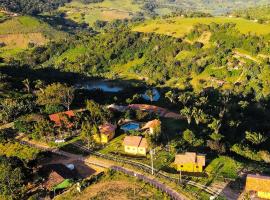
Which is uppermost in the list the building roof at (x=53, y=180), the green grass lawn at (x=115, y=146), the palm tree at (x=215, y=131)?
the palm tree at (x=215, y=131)

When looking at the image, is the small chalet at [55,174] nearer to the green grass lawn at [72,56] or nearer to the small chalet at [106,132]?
the small chalet at [106,132]

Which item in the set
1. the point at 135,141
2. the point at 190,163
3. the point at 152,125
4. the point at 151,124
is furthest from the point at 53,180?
the point at 151,124

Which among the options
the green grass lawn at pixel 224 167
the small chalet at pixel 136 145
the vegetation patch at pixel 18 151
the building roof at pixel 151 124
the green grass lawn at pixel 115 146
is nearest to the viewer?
the green grass lawn at pixel 224 167

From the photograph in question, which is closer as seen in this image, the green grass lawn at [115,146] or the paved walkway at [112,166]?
the paved walkway at [112,166]

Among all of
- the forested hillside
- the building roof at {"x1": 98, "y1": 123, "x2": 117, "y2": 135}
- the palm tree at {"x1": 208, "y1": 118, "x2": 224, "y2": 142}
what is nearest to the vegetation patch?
the forested hillside

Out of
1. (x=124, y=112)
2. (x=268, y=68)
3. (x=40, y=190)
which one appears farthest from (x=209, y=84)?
(x=40, y=190)

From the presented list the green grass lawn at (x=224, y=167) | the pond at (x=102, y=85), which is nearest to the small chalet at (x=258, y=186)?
the green grass lawn at (x=224, y=167)
